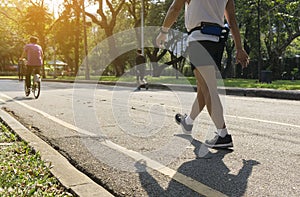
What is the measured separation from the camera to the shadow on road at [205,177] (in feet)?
9.36

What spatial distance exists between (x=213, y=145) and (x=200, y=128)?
4.45ft

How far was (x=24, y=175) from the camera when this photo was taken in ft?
10.7

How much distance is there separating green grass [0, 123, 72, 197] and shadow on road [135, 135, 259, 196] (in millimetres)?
642

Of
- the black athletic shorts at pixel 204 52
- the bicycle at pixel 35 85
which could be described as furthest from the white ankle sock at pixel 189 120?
the bicycle at pixel 35 85

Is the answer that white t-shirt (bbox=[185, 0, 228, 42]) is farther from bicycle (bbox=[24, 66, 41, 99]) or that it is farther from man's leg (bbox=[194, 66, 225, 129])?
bicycle (bbox=[24, 66, 41, 99])

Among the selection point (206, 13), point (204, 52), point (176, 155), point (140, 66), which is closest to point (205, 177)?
point (176, 155)

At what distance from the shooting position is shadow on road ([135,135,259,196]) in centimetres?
285

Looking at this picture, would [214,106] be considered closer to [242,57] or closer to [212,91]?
[212,91]

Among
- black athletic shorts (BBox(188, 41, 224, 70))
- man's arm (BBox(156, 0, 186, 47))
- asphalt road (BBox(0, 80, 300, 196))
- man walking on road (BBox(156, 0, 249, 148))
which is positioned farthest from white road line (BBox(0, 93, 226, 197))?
man's arm (BBox(156, 0, 186, 47))

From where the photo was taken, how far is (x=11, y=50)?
6475cm

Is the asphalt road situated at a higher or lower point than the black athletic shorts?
lower

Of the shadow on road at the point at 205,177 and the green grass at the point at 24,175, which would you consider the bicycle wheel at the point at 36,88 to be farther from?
the shadow on road at the point at 205,177

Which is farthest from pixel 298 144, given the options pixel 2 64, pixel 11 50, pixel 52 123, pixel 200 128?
pixel 2 64

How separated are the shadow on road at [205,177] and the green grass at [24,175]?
2.10 feet
